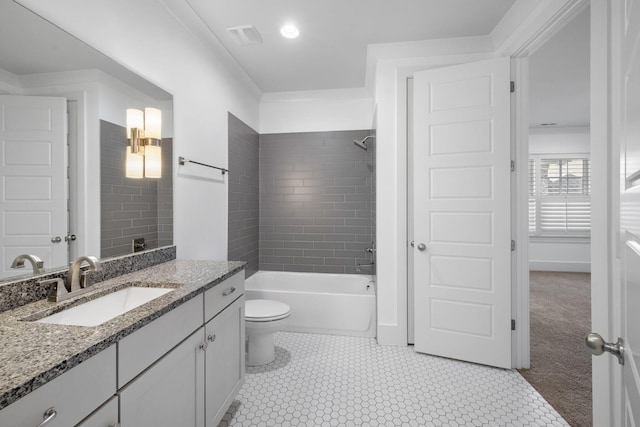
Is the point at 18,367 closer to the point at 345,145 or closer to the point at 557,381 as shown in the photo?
the point at 557,381

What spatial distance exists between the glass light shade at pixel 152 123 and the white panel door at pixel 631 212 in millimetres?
2029

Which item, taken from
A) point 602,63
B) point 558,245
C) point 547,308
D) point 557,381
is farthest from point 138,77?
point 558,245

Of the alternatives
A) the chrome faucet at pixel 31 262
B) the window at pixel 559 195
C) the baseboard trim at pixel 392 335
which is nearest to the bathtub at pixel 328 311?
the baseboard trim at pixel 392 335

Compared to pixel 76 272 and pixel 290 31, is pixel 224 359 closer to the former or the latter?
pixel 76 272

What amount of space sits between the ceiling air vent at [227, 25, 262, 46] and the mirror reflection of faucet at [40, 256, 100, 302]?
1924 mm

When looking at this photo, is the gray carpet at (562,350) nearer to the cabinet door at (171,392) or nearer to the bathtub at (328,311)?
the bathtub at (328,311)

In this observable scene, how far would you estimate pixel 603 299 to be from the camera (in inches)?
54.0

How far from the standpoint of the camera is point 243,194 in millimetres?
3334

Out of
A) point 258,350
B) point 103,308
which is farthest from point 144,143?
point 258,350

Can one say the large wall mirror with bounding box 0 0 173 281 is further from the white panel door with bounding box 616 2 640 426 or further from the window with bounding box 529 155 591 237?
the window with bounding box 529 155 591 237

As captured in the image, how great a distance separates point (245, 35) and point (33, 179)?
1.83 meters

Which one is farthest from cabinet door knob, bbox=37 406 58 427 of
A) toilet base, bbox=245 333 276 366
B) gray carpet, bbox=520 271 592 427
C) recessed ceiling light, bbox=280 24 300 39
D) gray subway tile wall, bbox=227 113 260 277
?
recessed ceiling light, bbox=280 24 300 39

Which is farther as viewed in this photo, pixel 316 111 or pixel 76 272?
pixel 316 111

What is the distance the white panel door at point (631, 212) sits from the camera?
0.56m
